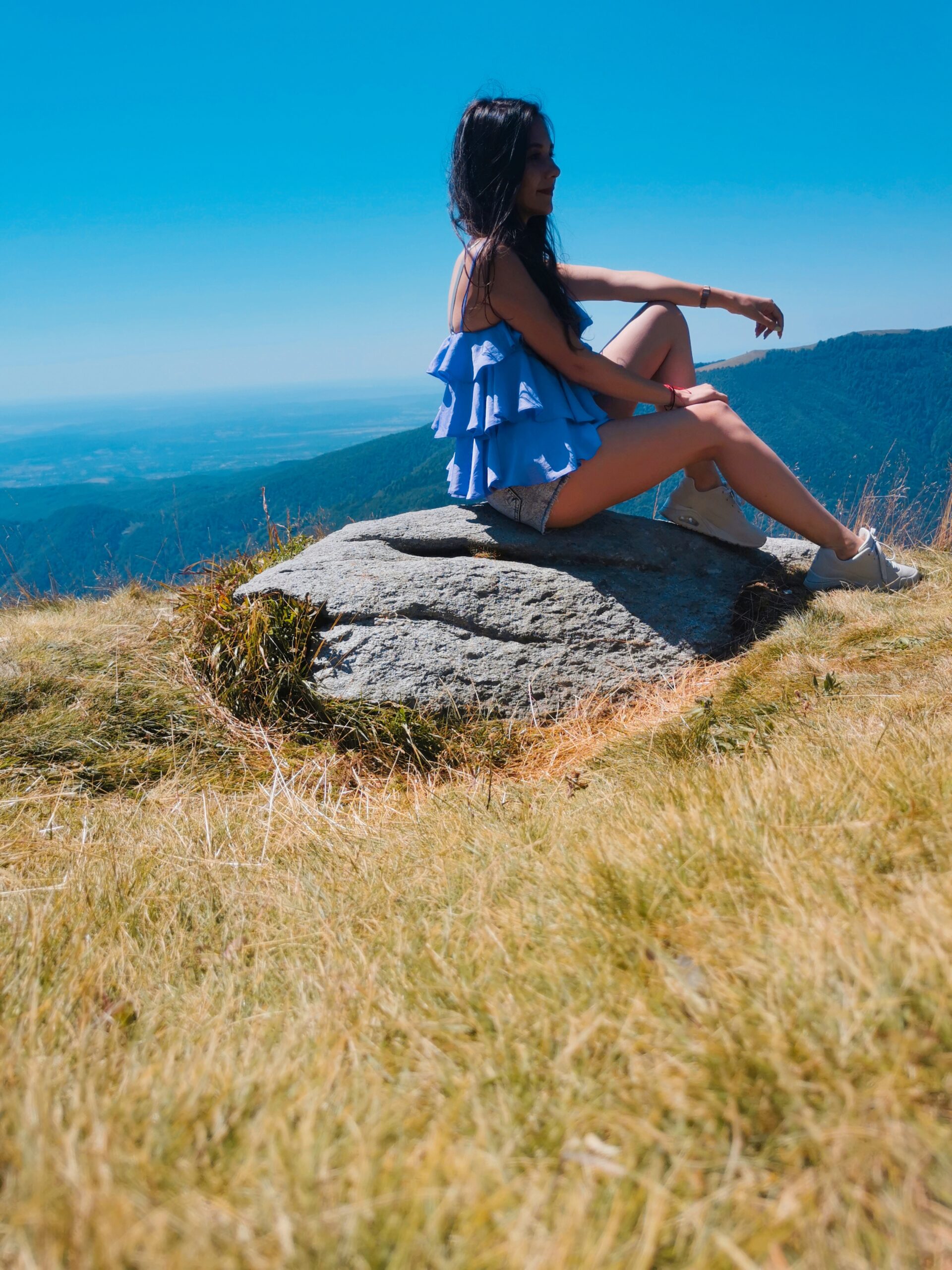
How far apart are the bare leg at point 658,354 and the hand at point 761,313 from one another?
0.44 metres

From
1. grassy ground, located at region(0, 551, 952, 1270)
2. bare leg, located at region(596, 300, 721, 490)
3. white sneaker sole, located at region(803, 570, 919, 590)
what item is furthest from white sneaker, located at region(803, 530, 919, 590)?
grassy ground, located at region(0, 551, 952, 1270)

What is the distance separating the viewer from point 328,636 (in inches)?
137

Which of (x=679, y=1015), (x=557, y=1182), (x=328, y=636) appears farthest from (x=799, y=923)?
(x=328, y=636)

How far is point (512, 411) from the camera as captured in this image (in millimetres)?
3805

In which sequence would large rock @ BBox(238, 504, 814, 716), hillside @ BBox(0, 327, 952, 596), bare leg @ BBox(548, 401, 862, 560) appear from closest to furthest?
large rock @ BBox(238, 504, 814, 716), bare leg @ BBox(548, 401, 862, 560), hillside @ BBox(0, 327, 952, 596)

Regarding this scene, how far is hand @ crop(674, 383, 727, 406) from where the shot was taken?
399cm

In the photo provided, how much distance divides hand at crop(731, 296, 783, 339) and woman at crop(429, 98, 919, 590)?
59 centimetres

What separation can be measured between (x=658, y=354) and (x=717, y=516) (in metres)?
1.01

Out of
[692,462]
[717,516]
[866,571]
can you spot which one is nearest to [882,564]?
[866,571]

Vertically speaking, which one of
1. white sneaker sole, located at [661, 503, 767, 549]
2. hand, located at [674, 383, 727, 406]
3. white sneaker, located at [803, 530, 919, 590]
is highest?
hand, located at [674, 383, 727, 406]

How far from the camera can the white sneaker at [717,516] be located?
14.5 ft

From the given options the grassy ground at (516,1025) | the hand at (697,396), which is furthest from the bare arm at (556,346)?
the grassy ground at (516,1025)

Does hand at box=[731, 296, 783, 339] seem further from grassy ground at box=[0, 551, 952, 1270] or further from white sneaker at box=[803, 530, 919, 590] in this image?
grassy ground at box=[0, 551, 952, 1270]

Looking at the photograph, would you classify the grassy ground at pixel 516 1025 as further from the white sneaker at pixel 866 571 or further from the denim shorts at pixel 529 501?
the denim shorts at pixel 529 501
